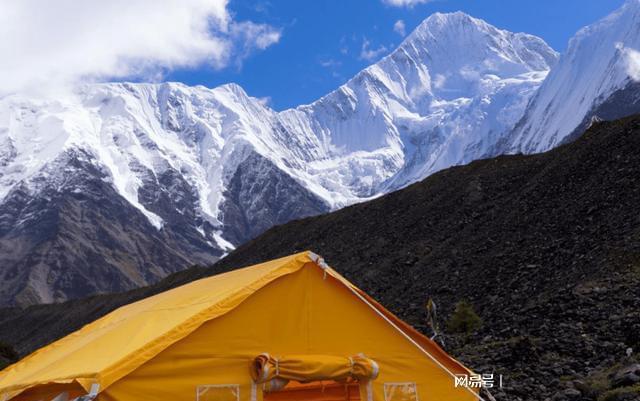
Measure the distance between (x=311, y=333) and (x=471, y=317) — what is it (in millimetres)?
12829

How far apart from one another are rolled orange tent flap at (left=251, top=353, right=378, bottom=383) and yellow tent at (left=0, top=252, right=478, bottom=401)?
1 centimetres

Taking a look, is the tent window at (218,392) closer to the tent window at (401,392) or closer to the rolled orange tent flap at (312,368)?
the rolled orange tent flap at (312,368)

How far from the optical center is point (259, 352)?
29.5ft

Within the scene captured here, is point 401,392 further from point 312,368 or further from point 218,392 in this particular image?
point 218,392

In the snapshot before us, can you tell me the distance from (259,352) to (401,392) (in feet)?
6.97

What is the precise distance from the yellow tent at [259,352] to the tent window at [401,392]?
0.05ft

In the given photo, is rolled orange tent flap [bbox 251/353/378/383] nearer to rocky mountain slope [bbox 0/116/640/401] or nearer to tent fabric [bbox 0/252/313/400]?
tent fabric [bbox 0/252/313/400]

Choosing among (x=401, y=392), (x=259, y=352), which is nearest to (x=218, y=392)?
(x=259, y=352)

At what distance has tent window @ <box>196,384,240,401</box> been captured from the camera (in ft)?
28.0

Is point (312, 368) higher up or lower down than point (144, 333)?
lower down

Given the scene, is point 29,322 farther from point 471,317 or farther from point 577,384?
point 577,384

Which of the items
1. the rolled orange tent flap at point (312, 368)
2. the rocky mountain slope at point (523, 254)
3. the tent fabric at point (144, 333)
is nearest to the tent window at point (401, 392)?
the rolled orange tent flap at point (312, 368)

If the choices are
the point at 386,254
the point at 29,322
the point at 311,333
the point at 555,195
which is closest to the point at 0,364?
the point at 386,254

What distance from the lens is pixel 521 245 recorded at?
28.1 meters
